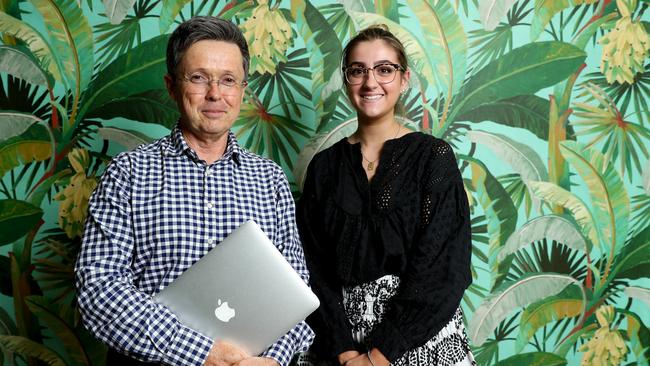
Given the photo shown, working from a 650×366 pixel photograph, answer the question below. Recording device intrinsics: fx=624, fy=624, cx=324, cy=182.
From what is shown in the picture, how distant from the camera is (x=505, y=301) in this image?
2484 millimetres

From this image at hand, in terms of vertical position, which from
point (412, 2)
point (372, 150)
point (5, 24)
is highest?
point (412, 2)

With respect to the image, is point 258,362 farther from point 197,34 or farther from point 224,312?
point 197,34

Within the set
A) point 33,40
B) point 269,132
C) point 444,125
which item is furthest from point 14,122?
point 444,125

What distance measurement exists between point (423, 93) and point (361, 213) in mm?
767

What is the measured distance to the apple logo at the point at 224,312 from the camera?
149 cm

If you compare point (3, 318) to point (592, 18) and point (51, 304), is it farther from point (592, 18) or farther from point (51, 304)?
point (592, 18)

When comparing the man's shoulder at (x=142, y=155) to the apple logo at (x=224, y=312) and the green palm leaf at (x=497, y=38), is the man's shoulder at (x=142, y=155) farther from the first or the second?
the green palm leaf at (x=497, y=38)

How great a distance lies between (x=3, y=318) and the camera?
2512 millimetres

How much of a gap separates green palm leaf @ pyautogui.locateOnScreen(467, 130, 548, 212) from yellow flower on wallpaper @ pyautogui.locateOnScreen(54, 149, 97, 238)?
1525 mm

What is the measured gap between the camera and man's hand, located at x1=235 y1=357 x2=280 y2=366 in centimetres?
152

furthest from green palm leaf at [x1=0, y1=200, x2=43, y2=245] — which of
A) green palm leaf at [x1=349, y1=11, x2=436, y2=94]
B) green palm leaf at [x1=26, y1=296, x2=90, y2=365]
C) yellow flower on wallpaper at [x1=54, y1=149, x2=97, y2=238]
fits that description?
green palm leaf at [x1=349, y1=11, x2=436, y2=94]

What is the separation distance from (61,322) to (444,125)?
171 centimetres

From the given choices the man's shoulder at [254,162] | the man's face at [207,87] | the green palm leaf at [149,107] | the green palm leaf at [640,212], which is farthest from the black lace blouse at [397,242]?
the green palm leaf at [640,212]

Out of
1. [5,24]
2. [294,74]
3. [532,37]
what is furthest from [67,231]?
[532,37]
